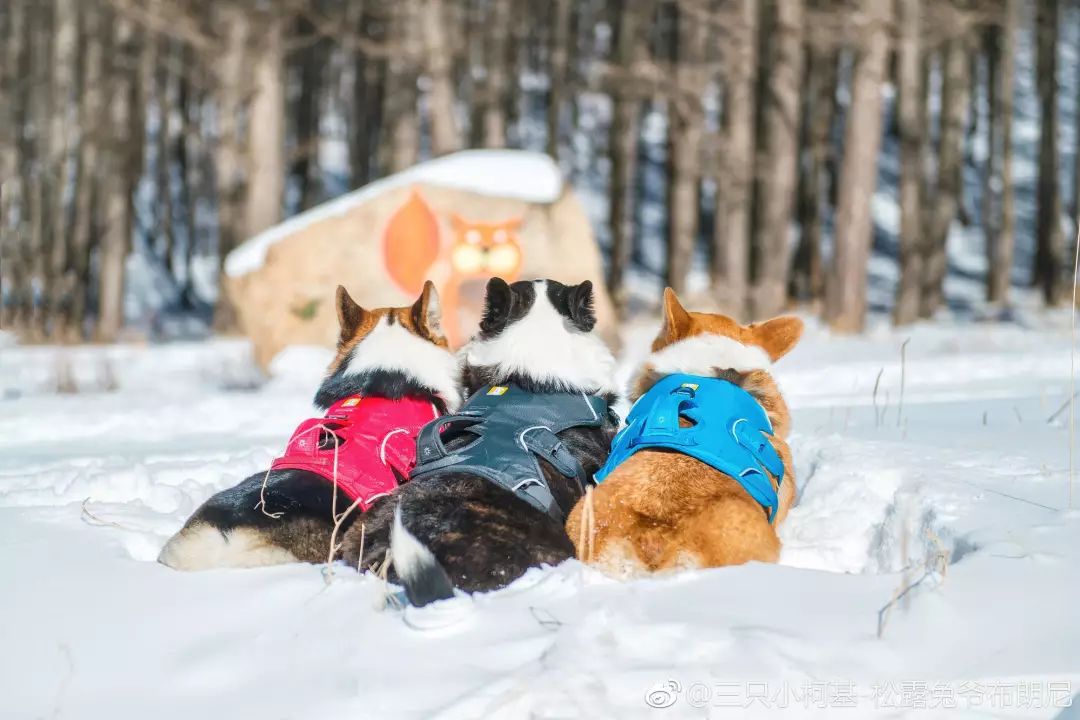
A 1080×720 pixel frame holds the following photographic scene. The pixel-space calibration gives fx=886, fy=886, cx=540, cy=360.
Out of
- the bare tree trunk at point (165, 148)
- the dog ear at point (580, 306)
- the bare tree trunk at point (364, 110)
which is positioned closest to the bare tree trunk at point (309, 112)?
the bare tree trunk at point (364, 110)

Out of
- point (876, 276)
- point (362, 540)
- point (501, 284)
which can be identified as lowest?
point (876, 276)

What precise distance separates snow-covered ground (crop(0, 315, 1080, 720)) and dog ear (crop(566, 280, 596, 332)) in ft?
3.70

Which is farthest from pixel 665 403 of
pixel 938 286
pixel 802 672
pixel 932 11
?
pixel 938 286

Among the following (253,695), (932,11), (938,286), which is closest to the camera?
(253,695)

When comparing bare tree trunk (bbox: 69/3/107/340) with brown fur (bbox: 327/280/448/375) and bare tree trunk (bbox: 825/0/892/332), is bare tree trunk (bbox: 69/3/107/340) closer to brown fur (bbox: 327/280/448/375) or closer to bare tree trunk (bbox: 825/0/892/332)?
bare tree trunk (bbox: 825/0/892/332)

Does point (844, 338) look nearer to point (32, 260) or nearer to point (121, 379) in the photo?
point (121, 379)

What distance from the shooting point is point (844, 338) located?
10.3 metres

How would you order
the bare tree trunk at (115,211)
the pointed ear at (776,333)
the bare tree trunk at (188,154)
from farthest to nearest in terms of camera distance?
the bare tree trunk at (188,154)
the bare tree trunk at (115,211)
the pointed ear at (776,333)

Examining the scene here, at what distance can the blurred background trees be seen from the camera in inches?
468

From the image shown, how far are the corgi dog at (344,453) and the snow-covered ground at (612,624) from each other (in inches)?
9.1

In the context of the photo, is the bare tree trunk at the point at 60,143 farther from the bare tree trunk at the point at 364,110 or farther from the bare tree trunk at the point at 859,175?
the bare tree trunk at the point at 859,175

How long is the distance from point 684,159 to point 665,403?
11834mm

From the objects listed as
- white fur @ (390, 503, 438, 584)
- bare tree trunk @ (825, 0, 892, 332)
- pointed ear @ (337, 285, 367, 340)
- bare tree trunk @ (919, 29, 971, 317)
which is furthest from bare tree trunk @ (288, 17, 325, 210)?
white fur @ (390, 503, 438, 584)

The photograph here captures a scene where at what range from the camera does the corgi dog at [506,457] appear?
253 centimetres
